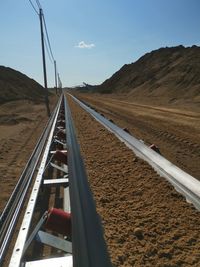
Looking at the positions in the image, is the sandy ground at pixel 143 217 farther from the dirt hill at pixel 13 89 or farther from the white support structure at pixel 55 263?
the dirt hill at pixel 13 89

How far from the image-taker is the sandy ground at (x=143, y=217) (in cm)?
355

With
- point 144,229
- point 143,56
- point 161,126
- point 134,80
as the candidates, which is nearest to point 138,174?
point 144,229

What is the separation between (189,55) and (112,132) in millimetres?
48504

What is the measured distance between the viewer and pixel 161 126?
14.9 m

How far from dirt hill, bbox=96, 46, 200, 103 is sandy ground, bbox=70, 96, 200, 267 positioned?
27.6 meters

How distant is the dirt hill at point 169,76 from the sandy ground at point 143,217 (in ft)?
90.4

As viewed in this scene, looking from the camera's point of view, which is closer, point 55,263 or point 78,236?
point 55,263

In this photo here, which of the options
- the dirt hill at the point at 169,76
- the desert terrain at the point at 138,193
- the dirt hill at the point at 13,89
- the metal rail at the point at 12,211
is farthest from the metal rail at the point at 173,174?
the dirt hill at the point at 13,89

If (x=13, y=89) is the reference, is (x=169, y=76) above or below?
above

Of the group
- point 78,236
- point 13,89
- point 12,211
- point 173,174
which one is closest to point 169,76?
point 13,89

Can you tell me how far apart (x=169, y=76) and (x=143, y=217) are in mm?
51331

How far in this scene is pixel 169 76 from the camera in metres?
53.9

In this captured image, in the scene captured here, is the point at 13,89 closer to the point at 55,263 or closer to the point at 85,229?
the point at 85,229

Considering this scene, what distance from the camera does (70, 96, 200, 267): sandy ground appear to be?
3.55 m
